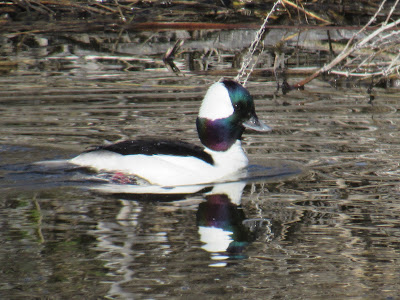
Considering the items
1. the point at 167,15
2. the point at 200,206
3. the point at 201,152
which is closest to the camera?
the point at 200,206

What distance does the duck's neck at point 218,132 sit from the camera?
668 centimetres

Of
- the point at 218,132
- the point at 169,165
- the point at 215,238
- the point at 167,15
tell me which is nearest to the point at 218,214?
the point at 215,238

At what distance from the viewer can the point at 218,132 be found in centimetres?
668

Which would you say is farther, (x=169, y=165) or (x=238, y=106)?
(x=238, y=106)

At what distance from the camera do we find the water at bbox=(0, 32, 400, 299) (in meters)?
4.18

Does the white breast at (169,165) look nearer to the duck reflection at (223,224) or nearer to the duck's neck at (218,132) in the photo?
the duck's neck at (218,132)

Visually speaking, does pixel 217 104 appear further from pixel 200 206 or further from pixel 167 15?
pixel 167 15

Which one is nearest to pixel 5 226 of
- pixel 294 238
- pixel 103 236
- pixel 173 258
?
pixel 103 236

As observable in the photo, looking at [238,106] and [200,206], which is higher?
[238,106]

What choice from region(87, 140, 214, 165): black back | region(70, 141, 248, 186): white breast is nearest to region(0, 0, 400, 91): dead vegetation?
region(70, 141, 248, 186): white breast

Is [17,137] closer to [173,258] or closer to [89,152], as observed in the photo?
[89,152]

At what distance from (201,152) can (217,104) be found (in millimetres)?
418

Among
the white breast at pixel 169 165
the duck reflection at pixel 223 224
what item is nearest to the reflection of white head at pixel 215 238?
the duck reflection at pixel 223 224

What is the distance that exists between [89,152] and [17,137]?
142 cm
